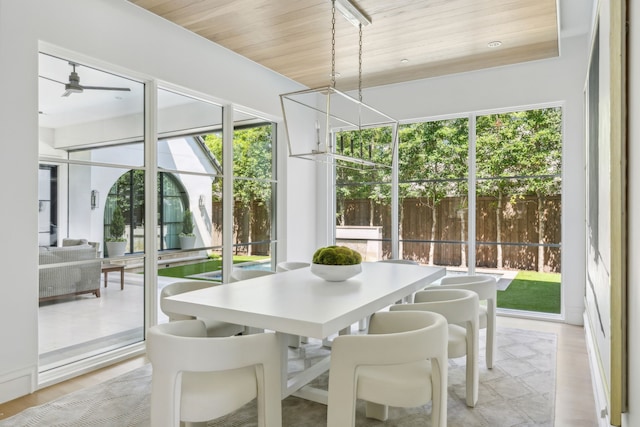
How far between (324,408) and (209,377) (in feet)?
3.26

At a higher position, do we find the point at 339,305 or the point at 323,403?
the point at 339,305

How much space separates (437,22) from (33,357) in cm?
414

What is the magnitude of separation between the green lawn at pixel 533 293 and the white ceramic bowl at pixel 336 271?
9.63 feet

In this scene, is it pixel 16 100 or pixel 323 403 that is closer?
pixel 323 403

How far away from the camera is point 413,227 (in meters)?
5.47

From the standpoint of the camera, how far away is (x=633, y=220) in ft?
4.34

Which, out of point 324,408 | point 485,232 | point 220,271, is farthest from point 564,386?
point 220,271

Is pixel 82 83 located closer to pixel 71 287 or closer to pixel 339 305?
pixel 71 287

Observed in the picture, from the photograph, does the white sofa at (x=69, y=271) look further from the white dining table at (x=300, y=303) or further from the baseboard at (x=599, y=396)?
the baseboard at (x=599, y=396)

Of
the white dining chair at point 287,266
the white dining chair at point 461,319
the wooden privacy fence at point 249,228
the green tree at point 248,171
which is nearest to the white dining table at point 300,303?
the white dining chair at point 461,319

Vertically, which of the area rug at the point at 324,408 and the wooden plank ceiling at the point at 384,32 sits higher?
the wooden plank ceiling at the point at 384,32

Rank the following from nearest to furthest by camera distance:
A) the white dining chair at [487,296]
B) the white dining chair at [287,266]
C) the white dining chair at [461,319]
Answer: the white dining chair at [461,319]
the white dining chair at [487,296]
the white dining chair at [287,266]

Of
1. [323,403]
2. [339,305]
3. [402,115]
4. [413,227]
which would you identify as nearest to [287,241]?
[413,227]

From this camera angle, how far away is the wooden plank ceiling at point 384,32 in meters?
3.41
